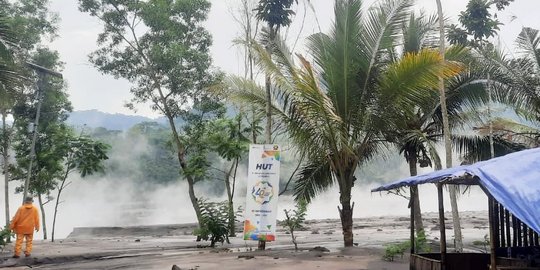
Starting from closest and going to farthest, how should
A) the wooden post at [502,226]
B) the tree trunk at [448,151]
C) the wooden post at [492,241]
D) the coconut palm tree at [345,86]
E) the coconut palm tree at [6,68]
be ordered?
the wooden post at [492,241] < the wooden post at [502,226] < the tree trunk at [448,151] < the coconut palm tree at [345,86] < the coconut palm tree at [6,68]

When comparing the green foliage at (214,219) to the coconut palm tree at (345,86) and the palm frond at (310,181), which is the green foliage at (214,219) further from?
the coconut palm tree at (345,86)

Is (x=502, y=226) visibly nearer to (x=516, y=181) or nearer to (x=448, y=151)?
(x=516, y=181)

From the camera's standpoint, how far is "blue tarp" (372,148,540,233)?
435 centimetres

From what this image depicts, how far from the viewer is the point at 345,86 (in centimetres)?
1206

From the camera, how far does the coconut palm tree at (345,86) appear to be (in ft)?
38.0

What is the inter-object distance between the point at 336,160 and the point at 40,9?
654 inches

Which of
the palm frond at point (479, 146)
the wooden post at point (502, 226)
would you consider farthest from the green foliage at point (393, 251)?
the palm frond at point (479, 146)

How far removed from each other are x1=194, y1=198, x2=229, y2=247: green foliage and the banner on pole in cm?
297

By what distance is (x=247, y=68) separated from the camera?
1984 centimetres

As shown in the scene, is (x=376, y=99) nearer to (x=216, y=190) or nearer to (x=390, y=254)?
(x=390, y=254)

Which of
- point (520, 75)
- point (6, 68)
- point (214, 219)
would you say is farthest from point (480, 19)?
point (6, 68)

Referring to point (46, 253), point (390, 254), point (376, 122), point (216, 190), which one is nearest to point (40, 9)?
point (46, 253)

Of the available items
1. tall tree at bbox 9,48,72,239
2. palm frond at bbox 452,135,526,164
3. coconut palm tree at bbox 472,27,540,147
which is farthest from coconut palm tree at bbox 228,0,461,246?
tall tree at bbox 9,48,72,239

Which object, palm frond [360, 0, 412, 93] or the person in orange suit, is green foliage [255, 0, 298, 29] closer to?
palm frond [360, 0, 412, 93]
